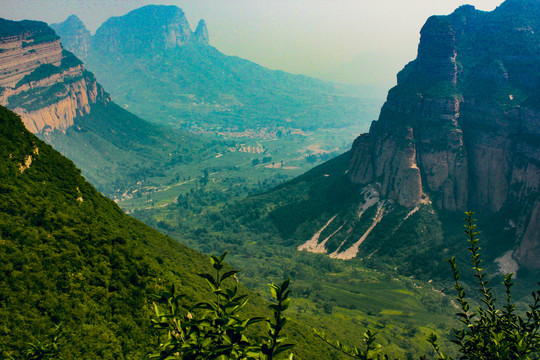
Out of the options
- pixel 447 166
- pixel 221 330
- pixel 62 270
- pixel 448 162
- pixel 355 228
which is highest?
pixel 448 162

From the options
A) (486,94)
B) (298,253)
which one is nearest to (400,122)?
(486,94)

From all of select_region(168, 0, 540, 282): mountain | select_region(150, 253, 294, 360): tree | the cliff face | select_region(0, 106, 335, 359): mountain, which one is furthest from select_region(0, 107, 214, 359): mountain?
the cliff face

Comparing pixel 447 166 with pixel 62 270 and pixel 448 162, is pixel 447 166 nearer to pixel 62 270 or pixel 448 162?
pixel 448 162

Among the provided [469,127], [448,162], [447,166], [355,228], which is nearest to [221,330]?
[355,228]

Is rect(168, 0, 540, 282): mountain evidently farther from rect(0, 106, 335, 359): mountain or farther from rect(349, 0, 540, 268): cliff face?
rect(0, 106, 335, 359): mountain

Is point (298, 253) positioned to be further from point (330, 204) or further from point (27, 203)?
point (27, 203)

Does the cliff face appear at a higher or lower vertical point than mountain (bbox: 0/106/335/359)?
higher

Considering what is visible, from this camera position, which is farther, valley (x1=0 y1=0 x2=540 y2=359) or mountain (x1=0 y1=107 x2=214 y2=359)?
valley (x1=0 y1=0 x2=540 y2=359)
